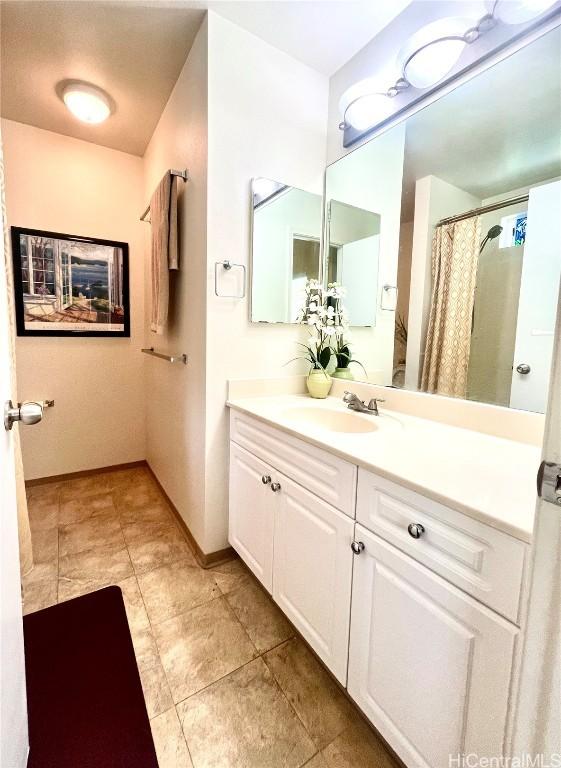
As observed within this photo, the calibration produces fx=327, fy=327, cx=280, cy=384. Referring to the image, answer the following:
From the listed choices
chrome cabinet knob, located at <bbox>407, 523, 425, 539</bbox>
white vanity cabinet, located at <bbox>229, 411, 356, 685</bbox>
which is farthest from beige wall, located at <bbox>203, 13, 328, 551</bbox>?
chrome cabinet knob, located at <bbox>407, 523, 425, 539</bbox>

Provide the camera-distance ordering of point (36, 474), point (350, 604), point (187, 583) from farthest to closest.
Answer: point (36, 474)
point (187, 583)
point (350, 604)

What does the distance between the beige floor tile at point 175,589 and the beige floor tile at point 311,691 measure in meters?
0.42

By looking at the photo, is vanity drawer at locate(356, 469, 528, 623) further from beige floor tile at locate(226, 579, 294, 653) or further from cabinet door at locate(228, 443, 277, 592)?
beige floor tile at locate(226, 579, 294, 653)

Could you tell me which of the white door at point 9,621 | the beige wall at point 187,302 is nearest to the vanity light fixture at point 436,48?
the beige wall at point 187,302

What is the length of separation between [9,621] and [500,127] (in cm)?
193

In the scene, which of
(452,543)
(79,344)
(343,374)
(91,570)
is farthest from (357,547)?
(79,344)

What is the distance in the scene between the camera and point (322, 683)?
112 centimetres

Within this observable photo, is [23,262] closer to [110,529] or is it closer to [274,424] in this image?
[110,529]

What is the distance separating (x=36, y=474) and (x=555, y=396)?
3055mm

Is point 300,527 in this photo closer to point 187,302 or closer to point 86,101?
point 187,302

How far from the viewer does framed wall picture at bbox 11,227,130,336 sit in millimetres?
2270

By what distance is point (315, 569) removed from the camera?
1059 millimetres

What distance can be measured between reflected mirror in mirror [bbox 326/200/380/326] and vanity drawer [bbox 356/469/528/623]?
3.36 ft

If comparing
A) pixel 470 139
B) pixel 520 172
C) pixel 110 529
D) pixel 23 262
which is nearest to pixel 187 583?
pixel 110 529
